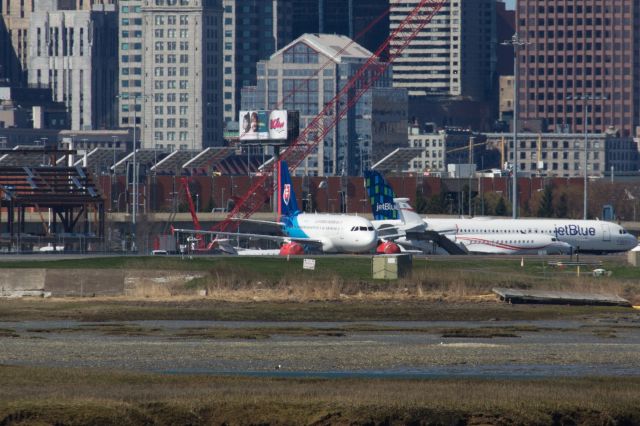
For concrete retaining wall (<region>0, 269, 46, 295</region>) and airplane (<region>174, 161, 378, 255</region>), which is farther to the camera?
airplane (<region>174, 161, 378, 255</region>)

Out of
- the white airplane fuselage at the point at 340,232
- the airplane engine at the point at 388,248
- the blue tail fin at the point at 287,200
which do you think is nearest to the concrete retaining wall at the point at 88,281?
the white airplane fuselage at the point at 340,232

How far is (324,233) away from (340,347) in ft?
253

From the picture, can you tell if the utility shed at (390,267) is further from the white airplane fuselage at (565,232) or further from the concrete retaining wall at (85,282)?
the white airplane fuselage at (565,232)

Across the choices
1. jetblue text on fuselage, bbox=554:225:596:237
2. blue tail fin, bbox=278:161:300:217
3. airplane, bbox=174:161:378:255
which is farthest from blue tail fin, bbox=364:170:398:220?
jetblue text on fuselage, bbox=554:225:596:237

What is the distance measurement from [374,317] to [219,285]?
18217mm

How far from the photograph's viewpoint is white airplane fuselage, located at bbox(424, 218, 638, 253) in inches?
5935

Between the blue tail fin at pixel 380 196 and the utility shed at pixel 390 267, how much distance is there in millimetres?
52917

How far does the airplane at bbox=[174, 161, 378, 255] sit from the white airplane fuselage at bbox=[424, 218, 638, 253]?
6.88m

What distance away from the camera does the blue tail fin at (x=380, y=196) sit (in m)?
165

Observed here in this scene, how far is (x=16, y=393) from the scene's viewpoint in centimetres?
5728

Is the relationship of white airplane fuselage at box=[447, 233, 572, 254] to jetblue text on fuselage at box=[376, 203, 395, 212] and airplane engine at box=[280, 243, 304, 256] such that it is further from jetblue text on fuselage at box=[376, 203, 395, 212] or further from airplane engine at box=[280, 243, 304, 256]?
jetblue text on fuselage at box=[376, 203, 395, 212]

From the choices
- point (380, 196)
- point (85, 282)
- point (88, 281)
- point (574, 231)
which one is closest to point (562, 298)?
point (88, 281)

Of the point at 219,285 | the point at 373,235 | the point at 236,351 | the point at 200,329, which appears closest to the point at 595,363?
the point at 236,351

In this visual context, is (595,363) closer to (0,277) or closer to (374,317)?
(374,317)
